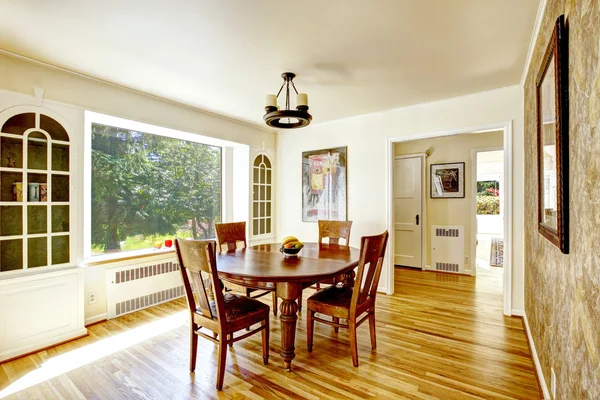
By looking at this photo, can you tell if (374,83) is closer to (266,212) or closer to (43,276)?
(266,212)

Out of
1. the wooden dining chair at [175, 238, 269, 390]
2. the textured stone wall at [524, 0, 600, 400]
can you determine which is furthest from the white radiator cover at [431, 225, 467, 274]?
the wooden dining chair at [175, 238, 269, 390]

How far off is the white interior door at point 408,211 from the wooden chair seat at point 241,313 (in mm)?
3940

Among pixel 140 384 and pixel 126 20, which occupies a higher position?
pixel 126 20

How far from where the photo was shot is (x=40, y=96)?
100 inches

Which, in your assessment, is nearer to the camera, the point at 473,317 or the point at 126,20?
the point at 126,20

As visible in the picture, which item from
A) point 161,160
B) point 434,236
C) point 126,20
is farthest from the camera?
point 434,236

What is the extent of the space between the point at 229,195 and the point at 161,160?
1217 mm

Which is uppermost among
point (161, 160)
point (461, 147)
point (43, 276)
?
point (461, 147)

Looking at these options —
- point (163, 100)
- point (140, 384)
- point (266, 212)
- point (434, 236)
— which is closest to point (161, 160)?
point (163, 100)

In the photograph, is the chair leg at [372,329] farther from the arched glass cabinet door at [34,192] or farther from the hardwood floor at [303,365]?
the arched glass cabinet door at [34,192]

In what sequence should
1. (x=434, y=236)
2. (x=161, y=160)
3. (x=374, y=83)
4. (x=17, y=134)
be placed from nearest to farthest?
(x=17, y=134)
(x=374, y=83)
(x=161, y=160)
(x=434, y=236)

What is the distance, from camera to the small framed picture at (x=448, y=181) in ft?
16.3

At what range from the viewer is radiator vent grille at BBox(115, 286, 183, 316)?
3207 millimetres

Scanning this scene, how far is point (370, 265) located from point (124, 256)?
9.10 feet
